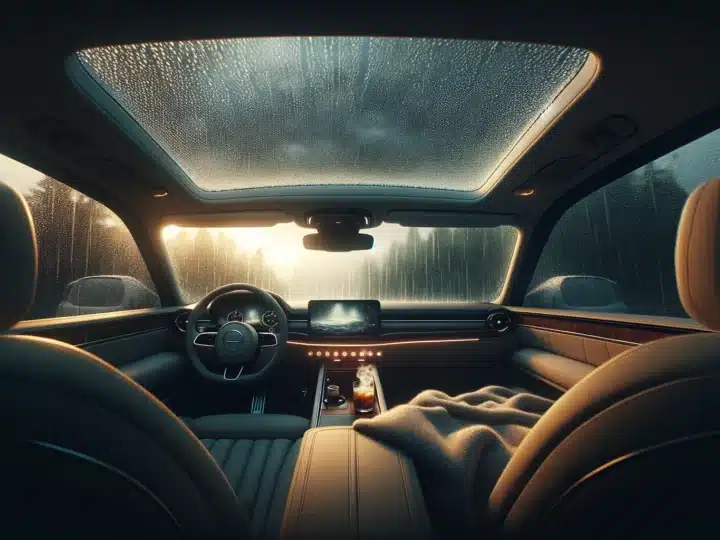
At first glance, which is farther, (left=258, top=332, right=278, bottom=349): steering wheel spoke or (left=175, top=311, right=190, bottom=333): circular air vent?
(left=175, top=311, right=190, bottom=333): circular air vent

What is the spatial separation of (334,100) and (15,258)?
1.75 metres

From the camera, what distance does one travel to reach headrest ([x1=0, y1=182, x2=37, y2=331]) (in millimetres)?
747

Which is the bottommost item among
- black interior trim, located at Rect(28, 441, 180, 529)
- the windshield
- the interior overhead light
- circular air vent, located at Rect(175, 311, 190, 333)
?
black interior trim, located at Rect(28, 441, 180, 529)

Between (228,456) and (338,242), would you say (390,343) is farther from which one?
(228,456)

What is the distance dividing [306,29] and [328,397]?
2.03 m

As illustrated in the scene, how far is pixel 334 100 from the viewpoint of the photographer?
2.16 metres

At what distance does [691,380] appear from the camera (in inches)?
26.4

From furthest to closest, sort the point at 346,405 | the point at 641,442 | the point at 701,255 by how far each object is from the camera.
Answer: the point at 346,405 → the point at 701,255 → the point at 641,442

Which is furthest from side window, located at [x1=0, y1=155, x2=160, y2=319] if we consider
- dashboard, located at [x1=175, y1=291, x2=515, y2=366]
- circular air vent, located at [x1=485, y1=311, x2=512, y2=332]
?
circular air vent, located at [x1=485, y1=311, x2=512, y2=332]

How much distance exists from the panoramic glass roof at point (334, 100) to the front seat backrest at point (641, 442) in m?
1.35

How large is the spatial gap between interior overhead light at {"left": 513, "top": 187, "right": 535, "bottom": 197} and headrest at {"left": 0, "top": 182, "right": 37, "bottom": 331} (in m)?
3.00

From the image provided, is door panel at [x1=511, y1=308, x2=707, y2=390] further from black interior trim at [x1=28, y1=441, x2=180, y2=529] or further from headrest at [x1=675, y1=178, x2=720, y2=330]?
black interior trim at [x1=28, y1=441, x2=180, y2=529]

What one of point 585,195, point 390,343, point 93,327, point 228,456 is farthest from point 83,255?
point 585,195

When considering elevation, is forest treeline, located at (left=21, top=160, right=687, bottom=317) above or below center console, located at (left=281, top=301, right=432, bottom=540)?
above
